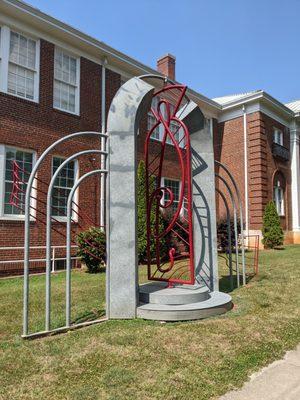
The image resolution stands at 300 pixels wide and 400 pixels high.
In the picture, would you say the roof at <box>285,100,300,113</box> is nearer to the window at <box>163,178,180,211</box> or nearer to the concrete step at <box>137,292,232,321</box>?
the window at <box>163,178,180,211</box>

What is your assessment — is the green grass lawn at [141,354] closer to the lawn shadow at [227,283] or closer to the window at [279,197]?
the lawn shadow at [227,283]

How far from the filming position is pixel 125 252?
5785 millimetres

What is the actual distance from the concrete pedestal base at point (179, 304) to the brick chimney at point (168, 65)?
1528 centimetres

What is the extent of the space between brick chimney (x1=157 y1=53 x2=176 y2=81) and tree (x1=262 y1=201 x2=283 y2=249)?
8.60 metres

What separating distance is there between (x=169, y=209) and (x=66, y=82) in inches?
237

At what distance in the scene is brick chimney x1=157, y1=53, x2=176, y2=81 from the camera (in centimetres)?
1964

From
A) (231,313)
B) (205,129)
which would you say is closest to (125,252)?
(231,313)

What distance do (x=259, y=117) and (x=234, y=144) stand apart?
2.01m

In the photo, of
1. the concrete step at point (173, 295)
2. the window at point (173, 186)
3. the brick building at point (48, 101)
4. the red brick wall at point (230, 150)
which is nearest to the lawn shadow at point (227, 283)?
the concrete step at point (173, 295)

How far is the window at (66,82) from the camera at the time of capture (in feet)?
44.3

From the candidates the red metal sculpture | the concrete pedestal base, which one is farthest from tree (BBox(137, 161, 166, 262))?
the concrete pedestal base

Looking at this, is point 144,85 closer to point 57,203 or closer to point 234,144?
point 57,203

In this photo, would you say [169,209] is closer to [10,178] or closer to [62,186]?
[62,186]

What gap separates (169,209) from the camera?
48.2 ft
